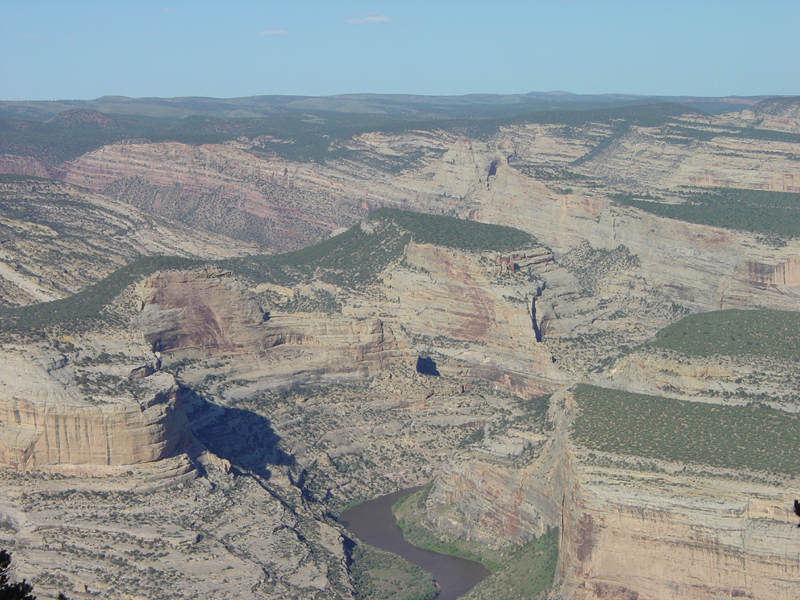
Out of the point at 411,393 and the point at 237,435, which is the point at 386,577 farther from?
the point at 411,393

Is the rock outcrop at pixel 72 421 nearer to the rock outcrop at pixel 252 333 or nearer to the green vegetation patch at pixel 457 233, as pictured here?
the rock outcrop at pixel 252 333

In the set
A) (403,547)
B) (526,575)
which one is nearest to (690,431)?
(526,575)

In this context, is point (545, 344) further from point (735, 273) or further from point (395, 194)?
point (395, 194)

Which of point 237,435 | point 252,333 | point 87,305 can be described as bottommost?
point 237,435

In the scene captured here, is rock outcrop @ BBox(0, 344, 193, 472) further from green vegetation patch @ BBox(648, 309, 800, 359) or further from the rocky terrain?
green vegetation patch @ BBox(648, 309, 800, 359)

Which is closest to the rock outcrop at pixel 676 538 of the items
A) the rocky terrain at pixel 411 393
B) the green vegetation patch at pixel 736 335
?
the rocky terrain at pixel 411 393

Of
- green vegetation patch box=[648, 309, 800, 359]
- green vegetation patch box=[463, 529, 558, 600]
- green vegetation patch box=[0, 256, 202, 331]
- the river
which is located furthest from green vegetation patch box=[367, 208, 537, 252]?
green vegetation patch box=[463, 529, 558, 600]
